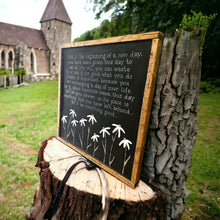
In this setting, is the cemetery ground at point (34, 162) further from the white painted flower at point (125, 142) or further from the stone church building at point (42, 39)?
the stone church building at point (42, 39)

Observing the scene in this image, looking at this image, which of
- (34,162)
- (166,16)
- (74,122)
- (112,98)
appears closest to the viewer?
(112,98)

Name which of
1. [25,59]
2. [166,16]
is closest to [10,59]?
[25,59]

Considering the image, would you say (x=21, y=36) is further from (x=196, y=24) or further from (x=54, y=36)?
(x=196, y=24)

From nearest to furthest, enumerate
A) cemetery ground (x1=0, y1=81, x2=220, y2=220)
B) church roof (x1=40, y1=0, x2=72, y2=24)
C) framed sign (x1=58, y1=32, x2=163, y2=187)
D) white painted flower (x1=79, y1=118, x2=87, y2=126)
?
framed sign (x1=58, y1=32, x2=163, y2=187), white painted flower (x1=79, y1=118, x2=87, y2=126), cemetery ground (x1=0, y1=81, x2=220, y2=220), church roof (x1=40, y1=0, x2=72, y2=24)

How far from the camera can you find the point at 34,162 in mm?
3744

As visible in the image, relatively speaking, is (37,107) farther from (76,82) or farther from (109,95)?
(109,95)

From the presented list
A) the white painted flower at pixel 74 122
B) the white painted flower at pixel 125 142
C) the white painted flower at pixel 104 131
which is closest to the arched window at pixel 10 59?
the white painted flower at pixel 74 122

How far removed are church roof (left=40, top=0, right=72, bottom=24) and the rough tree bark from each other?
96.6ft

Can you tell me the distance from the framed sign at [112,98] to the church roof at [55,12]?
28.7 metres

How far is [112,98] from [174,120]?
60 centimetres

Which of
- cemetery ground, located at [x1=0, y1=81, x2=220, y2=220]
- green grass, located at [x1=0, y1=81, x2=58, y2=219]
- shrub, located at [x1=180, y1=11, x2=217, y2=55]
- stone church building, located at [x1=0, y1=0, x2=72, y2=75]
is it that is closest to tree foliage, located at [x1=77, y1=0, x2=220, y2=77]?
shrub, located at [x1=180, y1=11, x2=217, y2=55]

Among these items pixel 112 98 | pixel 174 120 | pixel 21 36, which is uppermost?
pixel 21 36

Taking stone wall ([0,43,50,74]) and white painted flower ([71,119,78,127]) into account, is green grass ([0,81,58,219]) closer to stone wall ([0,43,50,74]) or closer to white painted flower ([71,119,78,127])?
white painted flower ([71,119,78,127])

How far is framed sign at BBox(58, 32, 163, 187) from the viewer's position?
132cm
